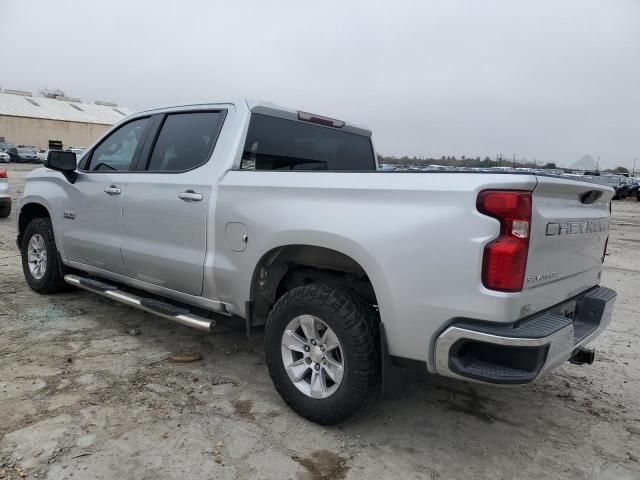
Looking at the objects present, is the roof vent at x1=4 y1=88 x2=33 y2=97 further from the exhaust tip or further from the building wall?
the exhaust tip

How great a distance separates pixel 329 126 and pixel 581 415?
285 cm

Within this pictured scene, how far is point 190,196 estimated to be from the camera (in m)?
3.60

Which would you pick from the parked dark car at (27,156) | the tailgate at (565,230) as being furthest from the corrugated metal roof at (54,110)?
the tailgate at (565,230)

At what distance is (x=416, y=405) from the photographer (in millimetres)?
3402

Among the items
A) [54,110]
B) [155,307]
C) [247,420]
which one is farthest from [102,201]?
[54,110]

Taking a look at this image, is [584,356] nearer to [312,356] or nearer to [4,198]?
[312,356]

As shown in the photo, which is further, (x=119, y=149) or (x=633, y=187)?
(x=633, y=187)

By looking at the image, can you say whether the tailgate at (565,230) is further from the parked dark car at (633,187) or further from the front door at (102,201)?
the parked dark car at (633,187)

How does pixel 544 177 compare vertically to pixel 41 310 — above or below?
above

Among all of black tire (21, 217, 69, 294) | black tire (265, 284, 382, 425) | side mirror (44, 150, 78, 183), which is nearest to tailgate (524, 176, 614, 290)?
black tire (265, 284, 382, 425)

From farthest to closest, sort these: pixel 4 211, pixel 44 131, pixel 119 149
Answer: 1. pixel 44 131
2. pixel 4 211
3. pixel 119 149

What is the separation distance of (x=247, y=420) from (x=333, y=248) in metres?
1.19

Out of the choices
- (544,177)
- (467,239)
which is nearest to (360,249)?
(467,239)

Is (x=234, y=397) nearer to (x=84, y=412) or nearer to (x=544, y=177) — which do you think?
(x=84, y=412)
